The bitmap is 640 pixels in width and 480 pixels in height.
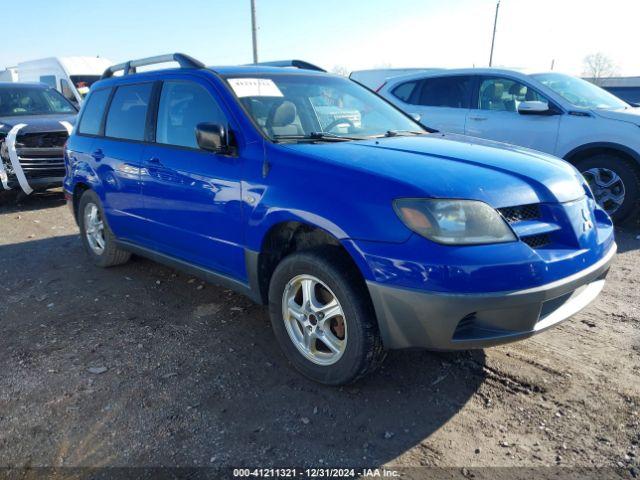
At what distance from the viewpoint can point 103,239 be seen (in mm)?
4941

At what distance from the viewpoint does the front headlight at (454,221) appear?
2.32 meters

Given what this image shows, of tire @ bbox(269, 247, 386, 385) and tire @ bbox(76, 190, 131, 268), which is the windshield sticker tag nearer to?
tire @ bbox(269, 247, 386, 385)

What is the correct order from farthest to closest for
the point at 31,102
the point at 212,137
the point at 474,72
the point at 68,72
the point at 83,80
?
the point at 83,80
the point at 68,72
the point at 31,102
the point at 474,72
the point at 212,137

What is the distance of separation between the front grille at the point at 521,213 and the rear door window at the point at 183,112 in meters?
1.88

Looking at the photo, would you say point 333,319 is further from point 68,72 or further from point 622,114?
point 68,72

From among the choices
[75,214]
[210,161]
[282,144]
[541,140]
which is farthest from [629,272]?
[75,214]

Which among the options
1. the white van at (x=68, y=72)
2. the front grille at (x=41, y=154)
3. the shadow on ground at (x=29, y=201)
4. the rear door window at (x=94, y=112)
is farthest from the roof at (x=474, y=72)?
the white van at (x=68, y=72)

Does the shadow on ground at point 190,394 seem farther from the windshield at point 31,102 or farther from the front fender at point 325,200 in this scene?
the windshield at point 31,102

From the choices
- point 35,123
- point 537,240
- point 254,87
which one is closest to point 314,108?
point 254,87

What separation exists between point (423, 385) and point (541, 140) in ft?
15.4

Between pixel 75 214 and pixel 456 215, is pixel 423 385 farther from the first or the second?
pixel 75 214

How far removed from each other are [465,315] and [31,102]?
9.41 meters

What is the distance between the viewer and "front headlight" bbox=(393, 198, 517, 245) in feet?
7.60

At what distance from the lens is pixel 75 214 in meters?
5.32
